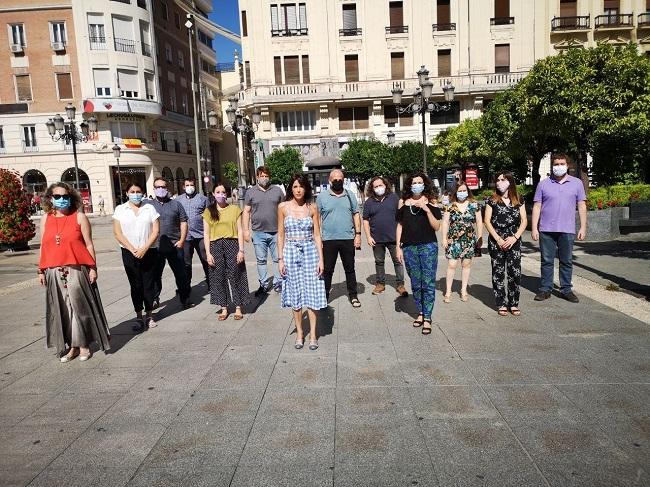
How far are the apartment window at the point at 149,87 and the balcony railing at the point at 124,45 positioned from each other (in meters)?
2.07

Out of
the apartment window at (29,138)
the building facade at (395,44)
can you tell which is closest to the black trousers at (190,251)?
the building facade at (395,44)

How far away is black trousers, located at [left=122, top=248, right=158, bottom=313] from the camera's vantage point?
5926 mm

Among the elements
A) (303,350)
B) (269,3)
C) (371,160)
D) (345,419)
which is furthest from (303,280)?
(269,3)

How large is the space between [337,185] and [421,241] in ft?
5.68

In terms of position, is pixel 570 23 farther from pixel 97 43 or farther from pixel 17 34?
pixel 17 34

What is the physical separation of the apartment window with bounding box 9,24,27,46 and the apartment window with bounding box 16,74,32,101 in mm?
2569

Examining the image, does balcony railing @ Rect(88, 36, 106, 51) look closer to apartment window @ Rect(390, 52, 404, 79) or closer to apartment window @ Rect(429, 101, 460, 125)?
apartment window @ Rect(390, 52, 404, 79)

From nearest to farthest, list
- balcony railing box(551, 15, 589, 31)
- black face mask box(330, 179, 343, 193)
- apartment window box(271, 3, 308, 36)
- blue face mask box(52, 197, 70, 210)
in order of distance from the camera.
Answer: blue face mask box(52, 197, 70, 210), black face mask box(330, 179, 343, 193), apartment window box(271, 3, 308, 36), balcony railing box(551, 15, 589, 31)

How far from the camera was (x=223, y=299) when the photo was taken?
622cm

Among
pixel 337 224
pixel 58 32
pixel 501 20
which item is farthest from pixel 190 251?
pixel 58 32

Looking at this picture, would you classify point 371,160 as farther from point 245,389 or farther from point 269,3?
point 245,389

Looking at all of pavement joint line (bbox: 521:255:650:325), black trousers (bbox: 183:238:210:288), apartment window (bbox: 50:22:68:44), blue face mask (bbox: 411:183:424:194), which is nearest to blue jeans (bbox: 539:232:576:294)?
pavement joint line (bbox: 521:255:650:325)

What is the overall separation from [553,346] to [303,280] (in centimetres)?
262

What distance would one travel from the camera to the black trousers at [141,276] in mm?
5926
